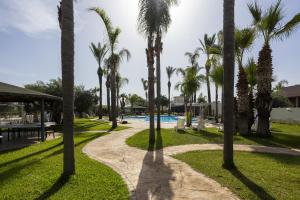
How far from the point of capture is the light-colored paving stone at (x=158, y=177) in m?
5.73

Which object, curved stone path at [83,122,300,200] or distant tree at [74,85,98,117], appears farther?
distant tree at [74,85,98,117]

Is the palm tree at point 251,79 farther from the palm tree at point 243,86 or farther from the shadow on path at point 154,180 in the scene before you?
the shadow on path at point 154,180

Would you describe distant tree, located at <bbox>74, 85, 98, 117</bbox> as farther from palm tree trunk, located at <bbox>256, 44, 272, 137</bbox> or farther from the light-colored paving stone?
the light-colored paving stone

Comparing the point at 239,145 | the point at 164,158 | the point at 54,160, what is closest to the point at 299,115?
the point at 239,145

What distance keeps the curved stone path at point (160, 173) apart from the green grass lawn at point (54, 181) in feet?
1.33

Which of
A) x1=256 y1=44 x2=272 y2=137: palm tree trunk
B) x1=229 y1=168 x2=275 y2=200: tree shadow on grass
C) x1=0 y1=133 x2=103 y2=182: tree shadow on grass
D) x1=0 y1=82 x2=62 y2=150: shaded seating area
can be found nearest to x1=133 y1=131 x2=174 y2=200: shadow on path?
x1=229 y1=168 x2=275 y2=200: tree shadow on grass

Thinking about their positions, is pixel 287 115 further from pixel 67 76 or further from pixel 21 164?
pixel 21 164

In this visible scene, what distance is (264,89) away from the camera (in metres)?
16.0

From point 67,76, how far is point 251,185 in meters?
5.34

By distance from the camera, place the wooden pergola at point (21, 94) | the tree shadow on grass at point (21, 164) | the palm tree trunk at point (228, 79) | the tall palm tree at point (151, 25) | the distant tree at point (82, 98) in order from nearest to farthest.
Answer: the tree shadow on grass at point (21, 164) < the palm tree trunk at point (228, 79) < the wooden pergola at point (21, 94) < the tall palm tree at point (151, 25) < the distant tree at point (82, 98)

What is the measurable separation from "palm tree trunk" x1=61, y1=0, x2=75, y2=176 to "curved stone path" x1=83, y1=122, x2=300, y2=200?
159 centimetres

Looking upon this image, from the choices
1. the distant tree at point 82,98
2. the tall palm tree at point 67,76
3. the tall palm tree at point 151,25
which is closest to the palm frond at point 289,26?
the tall palm tree at point 151,25

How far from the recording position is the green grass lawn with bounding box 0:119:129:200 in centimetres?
574

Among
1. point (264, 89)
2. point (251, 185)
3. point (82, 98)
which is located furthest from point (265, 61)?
point (82, 98)
